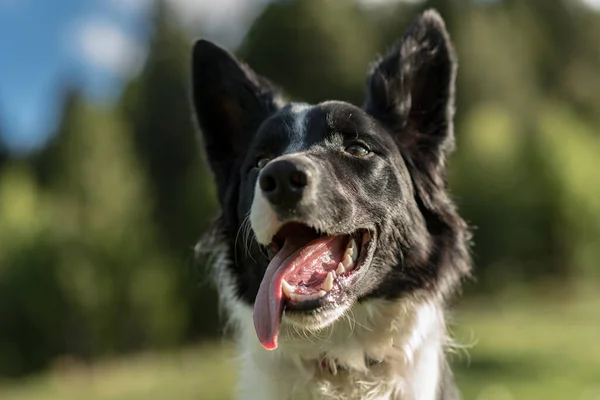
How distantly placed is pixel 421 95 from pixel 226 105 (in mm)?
1298

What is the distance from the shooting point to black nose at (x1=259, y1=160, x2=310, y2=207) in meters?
3.29

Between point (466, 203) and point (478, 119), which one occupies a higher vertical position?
point (478, 119)

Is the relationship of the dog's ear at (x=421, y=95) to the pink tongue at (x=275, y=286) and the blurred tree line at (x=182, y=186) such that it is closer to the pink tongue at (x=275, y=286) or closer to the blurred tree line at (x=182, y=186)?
the pink tongue at (x=275, y=286)

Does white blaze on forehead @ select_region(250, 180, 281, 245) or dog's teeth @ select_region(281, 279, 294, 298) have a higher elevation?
white blaze on forehead @ select_region(250, 180, 281, 245)

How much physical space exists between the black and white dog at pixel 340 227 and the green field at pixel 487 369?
452 cm

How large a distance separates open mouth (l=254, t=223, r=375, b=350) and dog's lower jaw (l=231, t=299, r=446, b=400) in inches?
11.7

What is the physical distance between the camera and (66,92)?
22.7 meters

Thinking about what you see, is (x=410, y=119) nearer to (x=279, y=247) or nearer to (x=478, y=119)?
(x=279, y=247)

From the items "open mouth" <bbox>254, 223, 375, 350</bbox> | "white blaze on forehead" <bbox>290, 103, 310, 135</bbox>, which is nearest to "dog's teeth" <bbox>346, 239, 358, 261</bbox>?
"open mouth" <bbox>254, 223, 375, 350</bbox>

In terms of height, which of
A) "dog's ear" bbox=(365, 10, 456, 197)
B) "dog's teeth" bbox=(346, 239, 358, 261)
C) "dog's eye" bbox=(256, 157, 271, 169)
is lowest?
"dog's teeth" bbox=(346, 239, 358, 261)

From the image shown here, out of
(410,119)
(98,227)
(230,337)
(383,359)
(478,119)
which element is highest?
(410,119)

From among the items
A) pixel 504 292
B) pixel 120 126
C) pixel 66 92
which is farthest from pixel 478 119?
pixel 66 92

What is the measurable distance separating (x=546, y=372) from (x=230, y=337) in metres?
8.81

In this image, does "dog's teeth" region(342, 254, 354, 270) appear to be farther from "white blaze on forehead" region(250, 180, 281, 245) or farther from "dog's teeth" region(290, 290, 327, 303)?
"white blaze on forehead" region(250, 180, 281, 245)
